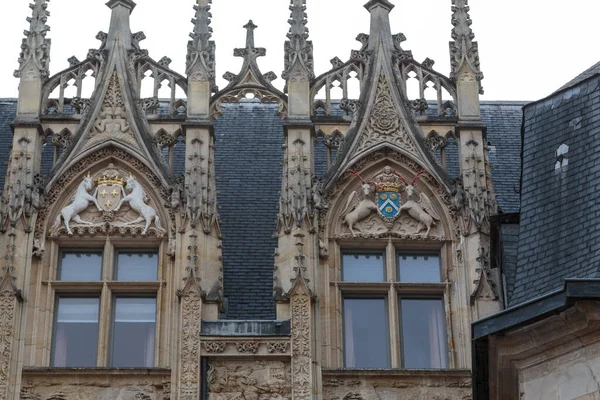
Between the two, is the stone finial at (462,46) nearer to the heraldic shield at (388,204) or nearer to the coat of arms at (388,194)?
the coat of arms at (388,194)

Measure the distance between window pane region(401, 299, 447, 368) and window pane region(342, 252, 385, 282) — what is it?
0.57m

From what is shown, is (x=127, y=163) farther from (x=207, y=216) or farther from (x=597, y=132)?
(x=597, y=132)

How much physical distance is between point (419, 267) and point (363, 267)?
2.61 feet

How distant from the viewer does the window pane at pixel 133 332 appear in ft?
70.9

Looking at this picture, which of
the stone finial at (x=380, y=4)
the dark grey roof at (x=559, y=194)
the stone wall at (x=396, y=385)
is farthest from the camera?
the stone finial at (x=380, y=4)

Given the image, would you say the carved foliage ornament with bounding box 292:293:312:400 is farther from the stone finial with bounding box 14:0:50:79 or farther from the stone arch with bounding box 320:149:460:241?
the stone finial with bounding box 14:0:50:79

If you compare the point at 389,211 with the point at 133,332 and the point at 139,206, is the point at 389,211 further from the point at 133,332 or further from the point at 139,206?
the point at 133,332

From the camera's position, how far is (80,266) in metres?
22.7

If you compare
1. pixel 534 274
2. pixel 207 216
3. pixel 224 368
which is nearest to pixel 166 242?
pixel 207 216

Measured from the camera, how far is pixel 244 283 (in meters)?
23.4

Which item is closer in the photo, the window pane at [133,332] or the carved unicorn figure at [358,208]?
the window pane at [133,332]

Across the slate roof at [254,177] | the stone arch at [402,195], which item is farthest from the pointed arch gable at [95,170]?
the stone arch at [402,195]

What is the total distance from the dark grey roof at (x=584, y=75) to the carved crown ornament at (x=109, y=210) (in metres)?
6.14

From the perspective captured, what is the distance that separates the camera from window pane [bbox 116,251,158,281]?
22547mm
